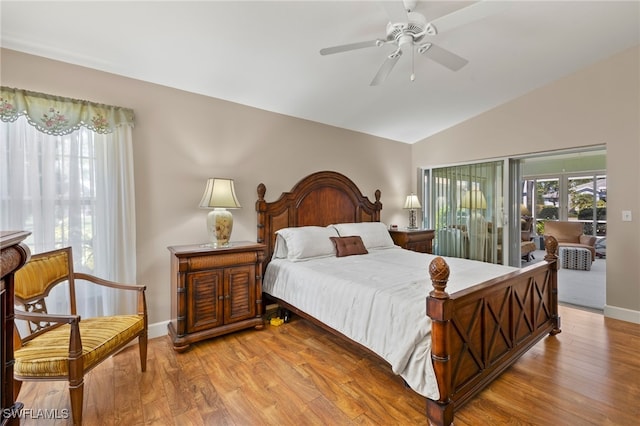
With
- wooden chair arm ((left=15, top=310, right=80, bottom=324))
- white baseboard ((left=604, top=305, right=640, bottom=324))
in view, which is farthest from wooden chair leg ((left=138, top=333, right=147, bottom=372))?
white baseboard ((left=604, top=305, right=640, bottom=324))

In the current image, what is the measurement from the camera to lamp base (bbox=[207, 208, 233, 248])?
9.46 ft

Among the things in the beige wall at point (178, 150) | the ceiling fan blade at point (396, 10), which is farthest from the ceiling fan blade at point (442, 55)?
the beige wall at point (178, 150)

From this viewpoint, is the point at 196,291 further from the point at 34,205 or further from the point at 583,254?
the point at 583,254

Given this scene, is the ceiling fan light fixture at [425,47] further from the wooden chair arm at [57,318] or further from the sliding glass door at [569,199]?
the sliding glass door at [569,199]

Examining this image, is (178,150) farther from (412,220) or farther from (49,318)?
(412,220)

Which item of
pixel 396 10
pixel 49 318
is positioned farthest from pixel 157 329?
pixel 396 10

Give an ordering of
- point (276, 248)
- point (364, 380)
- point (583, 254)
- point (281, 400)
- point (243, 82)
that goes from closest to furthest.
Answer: point (281, 400) < point (364, 380) < point (243, 82) < point (276, 248) < point (583, 254)

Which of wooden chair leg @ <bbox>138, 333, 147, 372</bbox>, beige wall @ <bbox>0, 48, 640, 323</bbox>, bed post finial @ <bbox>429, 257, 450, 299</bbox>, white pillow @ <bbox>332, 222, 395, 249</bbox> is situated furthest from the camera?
white pillow @ <bbox>332, 222, 395, 249</bbox>

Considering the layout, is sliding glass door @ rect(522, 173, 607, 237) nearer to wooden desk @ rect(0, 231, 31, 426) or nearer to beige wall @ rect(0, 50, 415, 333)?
beige wall @ rect(0, 50, 415, 333)

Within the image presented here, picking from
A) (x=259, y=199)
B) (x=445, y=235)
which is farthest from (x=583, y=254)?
(x=259, y=199)

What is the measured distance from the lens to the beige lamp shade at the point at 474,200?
4.46 meters

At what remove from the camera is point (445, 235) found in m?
5.00

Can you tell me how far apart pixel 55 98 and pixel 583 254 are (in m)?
8.03

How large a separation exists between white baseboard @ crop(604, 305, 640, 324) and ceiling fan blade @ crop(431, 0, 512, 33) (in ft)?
11.6
